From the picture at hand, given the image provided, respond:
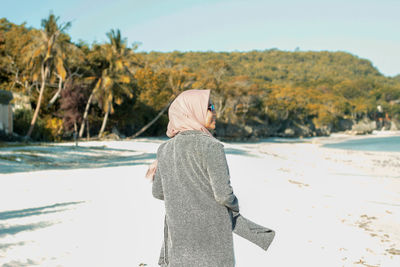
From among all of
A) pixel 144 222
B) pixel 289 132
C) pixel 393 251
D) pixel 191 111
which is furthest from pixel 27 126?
pixel 289 132

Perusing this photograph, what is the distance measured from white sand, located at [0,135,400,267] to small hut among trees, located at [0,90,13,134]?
12.1 meters

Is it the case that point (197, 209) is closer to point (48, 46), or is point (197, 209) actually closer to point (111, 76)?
point (48, 46)

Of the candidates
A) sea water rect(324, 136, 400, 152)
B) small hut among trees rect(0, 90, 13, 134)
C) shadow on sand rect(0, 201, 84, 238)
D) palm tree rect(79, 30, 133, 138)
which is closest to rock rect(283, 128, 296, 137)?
sea water rect(324, 136, 400, 152)

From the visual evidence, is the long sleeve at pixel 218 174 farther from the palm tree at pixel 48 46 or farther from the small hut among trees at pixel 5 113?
the palm tree at pixel 48 46

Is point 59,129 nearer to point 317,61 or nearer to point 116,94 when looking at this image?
point 116,94

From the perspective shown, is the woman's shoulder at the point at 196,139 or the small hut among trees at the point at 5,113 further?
the small hut among trees at the point at 5,113

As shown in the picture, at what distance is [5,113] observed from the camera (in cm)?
1953

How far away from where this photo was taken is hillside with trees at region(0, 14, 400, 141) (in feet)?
76.2

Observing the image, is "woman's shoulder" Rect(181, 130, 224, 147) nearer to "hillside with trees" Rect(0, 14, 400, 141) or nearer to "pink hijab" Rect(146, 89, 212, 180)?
"pink hijab" Rect(146, 89, 212, 180)

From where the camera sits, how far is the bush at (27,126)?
22.3 meters

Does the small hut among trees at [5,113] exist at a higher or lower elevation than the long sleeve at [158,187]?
higher

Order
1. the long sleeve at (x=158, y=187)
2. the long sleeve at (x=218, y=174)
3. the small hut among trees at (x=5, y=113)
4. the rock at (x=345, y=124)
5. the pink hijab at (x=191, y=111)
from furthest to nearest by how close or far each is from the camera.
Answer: the rock at (x=345, y=124), the small hut among trees at (x=5, y=113), the long sleeve at (x=158, y=187), the pink hijab at (x=191, y=111), the long sleeve at (x=218, y=174)

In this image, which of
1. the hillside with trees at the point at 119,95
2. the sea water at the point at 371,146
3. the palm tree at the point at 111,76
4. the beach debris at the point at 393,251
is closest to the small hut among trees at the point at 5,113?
the hillside with trees at the point at 119,95

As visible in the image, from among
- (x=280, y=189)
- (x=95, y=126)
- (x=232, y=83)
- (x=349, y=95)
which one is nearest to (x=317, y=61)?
(x=349, y=95)
